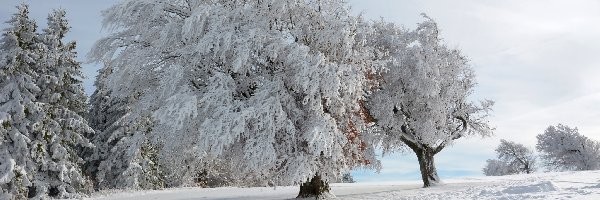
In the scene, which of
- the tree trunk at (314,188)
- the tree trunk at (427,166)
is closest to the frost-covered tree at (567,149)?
the tree trunk at (427,166)

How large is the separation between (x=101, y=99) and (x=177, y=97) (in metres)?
27.8

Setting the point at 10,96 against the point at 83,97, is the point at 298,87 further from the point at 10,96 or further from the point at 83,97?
the point at 83,97

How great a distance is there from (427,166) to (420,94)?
14.2ft

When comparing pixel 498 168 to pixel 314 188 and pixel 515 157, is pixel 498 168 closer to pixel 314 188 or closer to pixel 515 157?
pixel 515 157

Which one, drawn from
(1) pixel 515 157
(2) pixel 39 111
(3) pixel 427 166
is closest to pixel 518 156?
(1) pixel 515 157

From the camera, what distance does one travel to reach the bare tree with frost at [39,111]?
26.5 meters

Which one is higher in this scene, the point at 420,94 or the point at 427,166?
the point at 420,94

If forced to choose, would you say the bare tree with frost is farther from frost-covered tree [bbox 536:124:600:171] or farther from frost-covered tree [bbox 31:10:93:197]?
frost-covered tree [bbox 536:124:600:171]

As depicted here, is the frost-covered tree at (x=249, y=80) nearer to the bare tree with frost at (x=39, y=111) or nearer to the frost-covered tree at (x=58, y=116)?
the bare tree with frost at (x=39, y=111)

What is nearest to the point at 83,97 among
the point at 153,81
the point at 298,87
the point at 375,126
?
the point at 153,81

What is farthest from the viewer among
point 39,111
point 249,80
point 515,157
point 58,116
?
point 515,157

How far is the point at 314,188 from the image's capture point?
60.7 ft

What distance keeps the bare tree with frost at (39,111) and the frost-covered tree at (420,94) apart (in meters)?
18.7

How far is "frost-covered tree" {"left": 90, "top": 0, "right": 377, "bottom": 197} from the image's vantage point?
15234 mm
